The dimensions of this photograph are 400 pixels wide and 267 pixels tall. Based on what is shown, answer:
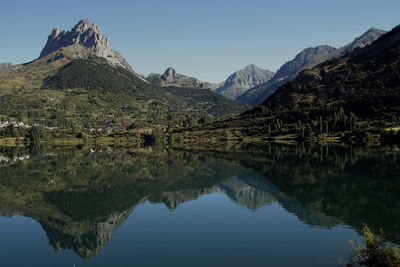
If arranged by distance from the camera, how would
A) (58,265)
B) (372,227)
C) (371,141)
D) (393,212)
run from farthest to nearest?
(371,141)
(393,212)
(372,227)
(58,265)

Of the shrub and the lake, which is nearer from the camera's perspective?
the shrub

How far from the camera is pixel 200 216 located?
145 feet

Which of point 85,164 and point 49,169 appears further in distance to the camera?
point 85,164

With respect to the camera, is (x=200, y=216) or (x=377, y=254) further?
(x=200, y=216)

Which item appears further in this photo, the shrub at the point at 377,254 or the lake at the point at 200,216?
the lake at the point at 200,216

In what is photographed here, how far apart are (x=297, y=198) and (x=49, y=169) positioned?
7935cm

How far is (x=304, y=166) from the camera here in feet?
279

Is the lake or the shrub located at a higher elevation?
the shrub

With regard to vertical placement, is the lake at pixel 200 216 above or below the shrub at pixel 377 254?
below

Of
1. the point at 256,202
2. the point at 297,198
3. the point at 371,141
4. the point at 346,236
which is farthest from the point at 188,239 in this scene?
the point at 371,141

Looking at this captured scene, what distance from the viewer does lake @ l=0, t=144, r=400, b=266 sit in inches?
1131

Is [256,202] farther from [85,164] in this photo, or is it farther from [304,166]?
[85,164]

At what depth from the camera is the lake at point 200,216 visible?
28.7 metres

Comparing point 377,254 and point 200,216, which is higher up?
point 377,254
